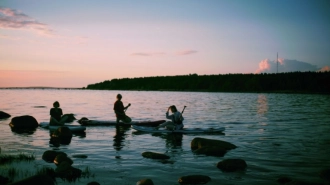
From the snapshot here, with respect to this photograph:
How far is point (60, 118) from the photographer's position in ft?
64.8

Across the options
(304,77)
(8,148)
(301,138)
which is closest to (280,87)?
(304,77)

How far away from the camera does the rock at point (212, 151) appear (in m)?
12.5

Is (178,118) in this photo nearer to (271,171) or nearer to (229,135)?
Answer: (229,135)

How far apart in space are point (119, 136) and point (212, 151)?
7.31 metres

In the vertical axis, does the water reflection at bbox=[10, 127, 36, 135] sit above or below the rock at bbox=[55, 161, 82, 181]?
below

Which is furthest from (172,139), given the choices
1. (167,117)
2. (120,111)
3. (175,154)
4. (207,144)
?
(120,111)

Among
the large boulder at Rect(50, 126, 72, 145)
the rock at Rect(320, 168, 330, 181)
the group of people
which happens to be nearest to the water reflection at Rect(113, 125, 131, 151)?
the group of people

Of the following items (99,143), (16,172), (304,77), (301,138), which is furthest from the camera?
(304,77)

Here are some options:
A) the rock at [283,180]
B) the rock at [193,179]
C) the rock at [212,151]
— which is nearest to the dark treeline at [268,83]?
the rock at [212,151]

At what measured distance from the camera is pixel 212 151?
Answer: 12594 millimetres

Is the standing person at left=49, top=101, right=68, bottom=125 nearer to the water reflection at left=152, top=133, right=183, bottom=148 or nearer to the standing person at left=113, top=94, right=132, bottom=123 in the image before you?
the standing person at left=113, top=94, right=132, bottom=123

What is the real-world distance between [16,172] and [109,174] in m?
2.97

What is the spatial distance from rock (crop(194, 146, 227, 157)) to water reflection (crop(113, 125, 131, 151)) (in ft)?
12.8

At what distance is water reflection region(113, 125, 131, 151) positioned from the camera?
48.4 ft
